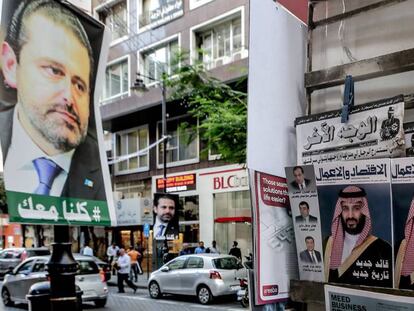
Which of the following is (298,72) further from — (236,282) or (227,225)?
(227,225)

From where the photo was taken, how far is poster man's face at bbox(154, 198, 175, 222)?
21.7m

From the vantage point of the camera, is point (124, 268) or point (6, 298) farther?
point (124, 268)

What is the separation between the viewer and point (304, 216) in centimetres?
221

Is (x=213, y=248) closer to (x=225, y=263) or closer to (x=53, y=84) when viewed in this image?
(x=225, y=263)

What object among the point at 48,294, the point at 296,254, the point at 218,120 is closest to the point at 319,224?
the point at 296,254

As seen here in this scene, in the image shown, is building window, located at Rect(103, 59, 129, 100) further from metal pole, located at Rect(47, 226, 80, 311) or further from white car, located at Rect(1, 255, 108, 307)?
metal pole, located at Rect(47, 226, 80, 311)

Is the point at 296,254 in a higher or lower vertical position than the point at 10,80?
lower

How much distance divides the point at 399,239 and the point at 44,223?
181 centimetres

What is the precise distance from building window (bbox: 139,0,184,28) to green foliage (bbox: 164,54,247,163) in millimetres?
14210

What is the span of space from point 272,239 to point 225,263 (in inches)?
596

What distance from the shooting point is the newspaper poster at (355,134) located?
2061mm

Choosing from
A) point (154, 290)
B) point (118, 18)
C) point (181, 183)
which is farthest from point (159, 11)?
point (154, 290)

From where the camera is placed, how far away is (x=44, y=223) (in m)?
2.86

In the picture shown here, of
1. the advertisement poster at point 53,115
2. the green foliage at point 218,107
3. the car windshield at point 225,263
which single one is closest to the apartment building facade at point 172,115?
the car windshield at point 225,263
